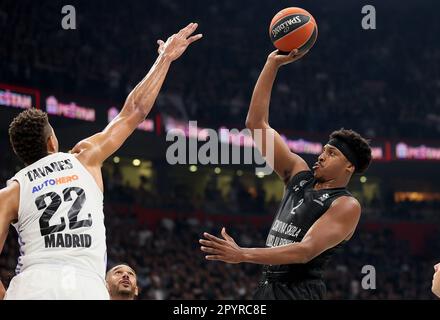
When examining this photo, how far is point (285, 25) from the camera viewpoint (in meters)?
5.39

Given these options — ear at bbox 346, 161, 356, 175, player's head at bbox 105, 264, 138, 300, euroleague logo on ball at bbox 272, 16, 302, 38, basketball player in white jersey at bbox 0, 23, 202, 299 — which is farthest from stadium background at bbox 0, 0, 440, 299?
basketball player in white jersey at bbox 0, 23, 202, 299

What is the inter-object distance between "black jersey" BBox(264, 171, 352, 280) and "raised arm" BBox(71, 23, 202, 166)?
1151 mm

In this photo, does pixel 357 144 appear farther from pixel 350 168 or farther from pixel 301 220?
pixel 301 220

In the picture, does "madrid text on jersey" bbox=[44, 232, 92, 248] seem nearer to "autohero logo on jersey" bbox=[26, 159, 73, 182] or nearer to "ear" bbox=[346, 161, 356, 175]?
"autohero logo on jersey" bbox=[26, 159, 73, 182]

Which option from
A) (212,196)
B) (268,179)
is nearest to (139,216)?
(212,196)

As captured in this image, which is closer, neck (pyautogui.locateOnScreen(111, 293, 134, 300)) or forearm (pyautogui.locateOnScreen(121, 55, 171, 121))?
forearm (pyautogui.locateOnScreen(121, 55, 171, 121))

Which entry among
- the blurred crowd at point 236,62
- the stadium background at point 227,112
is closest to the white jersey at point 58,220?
the stadium background at point 227,112

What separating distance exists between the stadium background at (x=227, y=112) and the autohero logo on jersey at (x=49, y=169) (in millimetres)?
9473

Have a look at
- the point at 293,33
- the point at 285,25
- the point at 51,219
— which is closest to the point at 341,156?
the point at 293,33

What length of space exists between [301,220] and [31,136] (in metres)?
1.83

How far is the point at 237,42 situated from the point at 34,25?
904cm

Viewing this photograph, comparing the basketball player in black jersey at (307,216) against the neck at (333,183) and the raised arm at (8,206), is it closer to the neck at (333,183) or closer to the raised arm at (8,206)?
the neck at (333,183)

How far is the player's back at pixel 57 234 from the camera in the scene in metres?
3.52

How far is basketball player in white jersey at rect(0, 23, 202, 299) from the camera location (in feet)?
11.5
